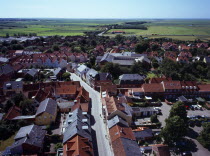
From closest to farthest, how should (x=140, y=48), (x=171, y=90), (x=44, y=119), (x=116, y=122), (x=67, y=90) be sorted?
(x=116, y=122), (x=44, y=119), (x=67, y=90), (x=171, y=90), (x=140, y=48)

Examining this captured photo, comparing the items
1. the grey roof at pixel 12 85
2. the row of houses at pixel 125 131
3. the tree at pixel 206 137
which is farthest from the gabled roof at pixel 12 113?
the tree at pixel 206 137

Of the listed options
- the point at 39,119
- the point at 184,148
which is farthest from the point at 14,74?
the point at 184,148

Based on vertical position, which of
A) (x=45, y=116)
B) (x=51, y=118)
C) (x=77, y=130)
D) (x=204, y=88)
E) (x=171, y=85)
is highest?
(x=171, y=85)

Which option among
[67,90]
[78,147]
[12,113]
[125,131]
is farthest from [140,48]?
[78,147]

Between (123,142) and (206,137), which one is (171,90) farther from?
(123,142)

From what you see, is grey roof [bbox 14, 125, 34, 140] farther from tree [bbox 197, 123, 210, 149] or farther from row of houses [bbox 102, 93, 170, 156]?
tree [bbox 197, 123, 210, 149]
